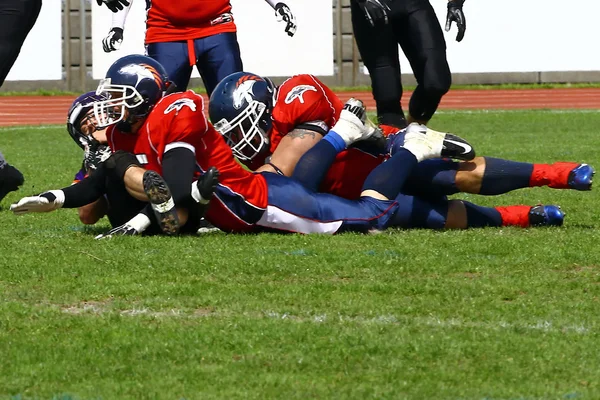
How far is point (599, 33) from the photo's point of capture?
70.7ft

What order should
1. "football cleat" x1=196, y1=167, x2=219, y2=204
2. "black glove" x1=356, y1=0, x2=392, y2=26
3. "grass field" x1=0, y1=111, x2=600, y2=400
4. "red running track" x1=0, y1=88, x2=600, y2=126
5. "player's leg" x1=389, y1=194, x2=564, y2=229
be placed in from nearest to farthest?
"grass field" x1=0, y1=111, x2=600, y2=400
"football cleat" x1=196, y1=167, x2=219, y2=204
"player's leg" x1=389, y1=194, x2=564, y2=229
"black glove" x1=356, y1=0, x2=392, y2=26
"red running track" x1=0, y1=88, x2=600, y2=126

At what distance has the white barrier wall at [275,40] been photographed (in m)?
22.2

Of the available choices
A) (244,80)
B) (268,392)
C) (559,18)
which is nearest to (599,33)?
(559,18)

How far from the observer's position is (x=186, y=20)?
7.41 metres

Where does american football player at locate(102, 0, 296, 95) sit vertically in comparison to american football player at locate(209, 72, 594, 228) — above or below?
above

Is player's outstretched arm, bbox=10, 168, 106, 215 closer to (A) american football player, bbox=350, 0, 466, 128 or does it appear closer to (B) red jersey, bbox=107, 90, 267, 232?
(B) red jersey, bbox=107, 90, 267, 232

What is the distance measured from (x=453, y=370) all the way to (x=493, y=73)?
19.1 meters

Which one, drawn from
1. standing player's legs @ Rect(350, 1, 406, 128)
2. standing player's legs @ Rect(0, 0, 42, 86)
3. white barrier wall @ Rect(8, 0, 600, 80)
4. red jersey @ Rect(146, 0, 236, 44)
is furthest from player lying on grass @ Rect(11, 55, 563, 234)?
white barrier wall @ Rect(8, 0, 600, 80)

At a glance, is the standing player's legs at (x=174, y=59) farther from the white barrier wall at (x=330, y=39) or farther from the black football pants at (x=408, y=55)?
the white barrier wall at (x=330, y=39)

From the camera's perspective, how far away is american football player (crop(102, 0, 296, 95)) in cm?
737

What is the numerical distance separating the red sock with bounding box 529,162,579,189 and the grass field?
234 millimetres

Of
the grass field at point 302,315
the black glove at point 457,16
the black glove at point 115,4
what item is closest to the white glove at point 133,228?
the grass field at point 302,315

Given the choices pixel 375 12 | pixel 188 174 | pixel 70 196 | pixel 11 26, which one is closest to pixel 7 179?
pixel 11 26

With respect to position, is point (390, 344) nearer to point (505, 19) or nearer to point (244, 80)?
point (244, 80)
